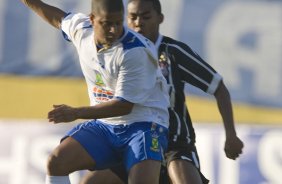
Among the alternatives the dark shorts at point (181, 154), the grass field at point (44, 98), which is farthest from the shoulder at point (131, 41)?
the grass field at point (44, 98)

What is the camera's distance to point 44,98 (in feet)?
29.6

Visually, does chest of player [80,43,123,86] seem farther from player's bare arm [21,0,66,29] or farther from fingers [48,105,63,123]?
fingers [48,105,63,123]

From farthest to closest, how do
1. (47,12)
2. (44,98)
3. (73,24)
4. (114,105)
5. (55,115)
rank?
(44,98) < (47,12) < (73,24) < (114,105) < (55,115)

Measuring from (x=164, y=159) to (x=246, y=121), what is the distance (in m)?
3.32

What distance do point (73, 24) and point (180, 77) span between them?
906 millimetres

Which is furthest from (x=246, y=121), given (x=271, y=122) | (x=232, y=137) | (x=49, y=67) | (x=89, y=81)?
(x=89, y=81)

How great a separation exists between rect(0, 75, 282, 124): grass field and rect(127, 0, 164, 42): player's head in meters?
3.18

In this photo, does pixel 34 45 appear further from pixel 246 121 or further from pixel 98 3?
pixel 98 3

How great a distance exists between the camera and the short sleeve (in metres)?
5.05

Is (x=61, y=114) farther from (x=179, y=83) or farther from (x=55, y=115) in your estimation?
(x=179, y=83)

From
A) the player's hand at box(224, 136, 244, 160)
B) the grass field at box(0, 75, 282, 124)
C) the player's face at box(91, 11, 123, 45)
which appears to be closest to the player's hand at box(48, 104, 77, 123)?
the player's face at box(91, 11, 123, 45)

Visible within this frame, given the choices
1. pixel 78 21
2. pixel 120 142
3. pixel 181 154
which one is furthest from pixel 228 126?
pixel 78 21

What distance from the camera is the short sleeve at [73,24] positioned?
16.6ft

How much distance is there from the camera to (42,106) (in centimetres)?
901
